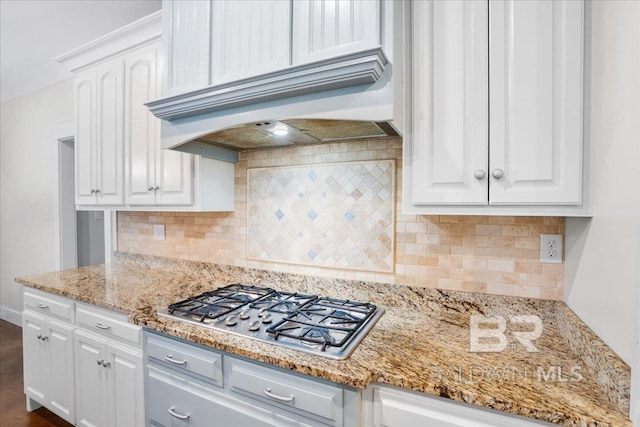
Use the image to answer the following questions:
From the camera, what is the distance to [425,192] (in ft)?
4.11

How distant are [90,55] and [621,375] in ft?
10.4

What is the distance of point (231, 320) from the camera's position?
1.37 metres

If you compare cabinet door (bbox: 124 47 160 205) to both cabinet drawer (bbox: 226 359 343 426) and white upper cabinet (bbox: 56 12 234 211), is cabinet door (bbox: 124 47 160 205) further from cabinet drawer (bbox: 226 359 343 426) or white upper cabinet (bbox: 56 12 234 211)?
cabinet drawer (bbox: 226 359 343 426)

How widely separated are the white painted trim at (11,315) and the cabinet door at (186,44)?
12.1 ft

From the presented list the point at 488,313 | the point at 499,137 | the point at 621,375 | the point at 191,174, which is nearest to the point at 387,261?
the point at 488,313

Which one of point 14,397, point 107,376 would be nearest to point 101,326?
point 107,376

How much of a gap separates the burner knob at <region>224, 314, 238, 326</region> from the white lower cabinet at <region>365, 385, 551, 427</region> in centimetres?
61

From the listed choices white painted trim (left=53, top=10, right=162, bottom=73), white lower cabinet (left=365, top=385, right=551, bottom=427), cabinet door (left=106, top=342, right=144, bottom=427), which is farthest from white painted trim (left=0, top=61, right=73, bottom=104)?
white lower cabinet (left=365, top=385, right=551, bottom=427)

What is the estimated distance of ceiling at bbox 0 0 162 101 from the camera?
219 cm

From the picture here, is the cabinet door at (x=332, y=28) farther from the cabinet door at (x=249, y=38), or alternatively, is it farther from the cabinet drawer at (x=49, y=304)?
the cabinet drawer at (x=49, y=304)

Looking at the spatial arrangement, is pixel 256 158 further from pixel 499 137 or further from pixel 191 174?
pixel 499 137

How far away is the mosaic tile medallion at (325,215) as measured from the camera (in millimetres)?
1642

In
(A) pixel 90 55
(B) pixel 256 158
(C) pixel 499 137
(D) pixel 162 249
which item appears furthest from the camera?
(D) pixel 162 249

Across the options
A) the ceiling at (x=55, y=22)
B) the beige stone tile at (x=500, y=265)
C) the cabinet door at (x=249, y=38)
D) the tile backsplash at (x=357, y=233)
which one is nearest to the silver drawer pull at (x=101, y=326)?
the tile backsplash at (x=357, y=233)
